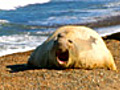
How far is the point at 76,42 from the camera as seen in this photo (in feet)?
23.0

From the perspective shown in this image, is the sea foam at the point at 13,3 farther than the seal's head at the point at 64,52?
Yes

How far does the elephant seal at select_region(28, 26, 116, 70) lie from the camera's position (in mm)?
6645

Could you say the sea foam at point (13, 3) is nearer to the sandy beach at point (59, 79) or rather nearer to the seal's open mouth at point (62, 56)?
the sandy beach at point (59, 79)

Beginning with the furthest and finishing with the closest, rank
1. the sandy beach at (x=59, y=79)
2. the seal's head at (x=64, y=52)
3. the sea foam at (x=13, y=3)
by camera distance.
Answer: the sea foam at (x=13, y=3), the seal's head at (x=64, y=52), the sandy beach at (x=59, y=79)

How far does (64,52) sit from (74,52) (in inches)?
10.8

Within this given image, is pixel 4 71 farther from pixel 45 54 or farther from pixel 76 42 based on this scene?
pixel 76 42

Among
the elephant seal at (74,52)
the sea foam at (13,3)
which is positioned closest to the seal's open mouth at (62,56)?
the elephant seal at (74,52)

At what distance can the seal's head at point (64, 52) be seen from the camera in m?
6.56

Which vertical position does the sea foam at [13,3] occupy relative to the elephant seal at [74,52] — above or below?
above

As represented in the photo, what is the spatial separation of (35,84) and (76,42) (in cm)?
136

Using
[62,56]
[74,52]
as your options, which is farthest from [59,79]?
[74,52]

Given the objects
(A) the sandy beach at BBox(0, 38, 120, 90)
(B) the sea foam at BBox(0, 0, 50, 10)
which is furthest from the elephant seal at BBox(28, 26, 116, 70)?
(B) the sea foam at BBox(0, 0, 50, 10)

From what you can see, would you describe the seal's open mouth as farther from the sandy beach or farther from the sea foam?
the sea foam

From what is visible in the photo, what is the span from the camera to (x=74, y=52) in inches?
267
